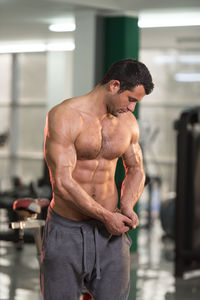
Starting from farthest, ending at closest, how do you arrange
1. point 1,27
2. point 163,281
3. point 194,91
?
1. point 194,91
2. point 1,27
3. point 163,281

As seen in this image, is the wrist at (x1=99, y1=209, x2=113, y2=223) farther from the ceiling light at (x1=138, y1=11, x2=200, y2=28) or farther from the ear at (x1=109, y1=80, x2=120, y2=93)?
the ceiling light at (x1=138, y1=11, x2=200, y2=28)

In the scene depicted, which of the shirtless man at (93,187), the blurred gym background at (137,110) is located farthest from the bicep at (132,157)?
the blurred gym background at (137,110)

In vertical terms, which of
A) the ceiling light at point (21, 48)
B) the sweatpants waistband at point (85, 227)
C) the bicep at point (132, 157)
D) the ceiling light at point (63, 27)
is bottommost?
the sweatpants waistband at point (85, 227)

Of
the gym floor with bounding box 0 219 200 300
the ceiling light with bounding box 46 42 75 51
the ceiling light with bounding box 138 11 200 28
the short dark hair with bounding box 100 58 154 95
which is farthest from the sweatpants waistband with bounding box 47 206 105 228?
the ceiling light with bounding box 46 42 75 51

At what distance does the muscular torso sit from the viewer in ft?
9.33

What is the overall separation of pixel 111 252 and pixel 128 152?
49 centimetres

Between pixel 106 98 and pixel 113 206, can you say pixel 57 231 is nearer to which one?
pixel 113 206

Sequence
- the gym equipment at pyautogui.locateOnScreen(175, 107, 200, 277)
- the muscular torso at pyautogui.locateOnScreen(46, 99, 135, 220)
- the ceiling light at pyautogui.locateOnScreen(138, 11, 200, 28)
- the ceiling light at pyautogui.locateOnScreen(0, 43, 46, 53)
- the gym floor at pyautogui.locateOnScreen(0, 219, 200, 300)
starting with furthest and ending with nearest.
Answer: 1. the ceiling light at pyautogui.locateOnScreen(0, 43, 46, 53)
2. the ceiling light at pyautogui.locateOnScreen(138, 11, 200, 28)
3. the gym equipment at pyautogui.locateOnScreen(175, 107, 200, 277)
4. the gym floor at pyautogui.locateOnScreen(0, 219, 200, 300)
5. the muscular torso at pyautogui.locateOnScreen(46, 99, 135, 220)

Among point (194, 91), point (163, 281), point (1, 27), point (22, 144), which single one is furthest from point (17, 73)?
point (163, 281)

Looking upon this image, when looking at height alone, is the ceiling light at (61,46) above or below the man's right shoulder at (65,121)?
above

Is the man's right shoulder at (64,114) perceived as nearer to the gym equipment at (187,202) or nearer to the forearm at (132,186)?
the forearm at (132,186)

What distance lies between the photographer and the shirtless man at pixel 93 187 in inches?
109

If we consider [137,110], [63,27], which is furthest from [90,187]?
[63,27]

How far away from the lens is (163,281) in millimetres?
5797
